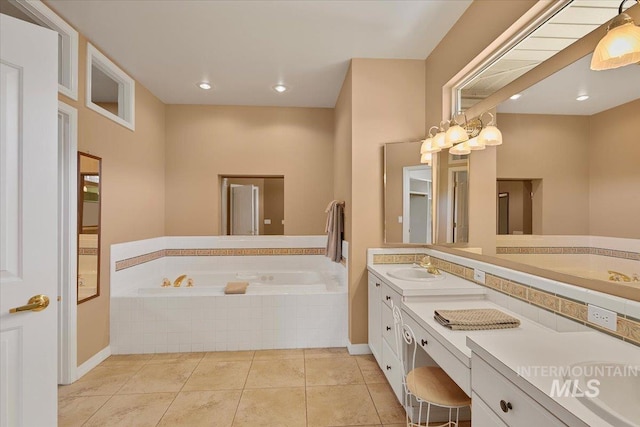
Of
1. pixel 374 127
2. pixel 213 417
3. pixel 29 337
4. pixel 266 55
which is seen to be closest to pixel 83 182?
pixel 29 337

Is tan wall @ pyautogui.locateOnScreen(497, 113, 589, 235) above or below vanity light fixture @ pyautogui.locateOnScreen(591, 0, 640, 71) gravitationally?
below

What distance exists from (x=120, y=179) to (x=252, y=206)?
175 centimetres

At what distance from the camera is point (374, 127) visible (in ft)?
9.34

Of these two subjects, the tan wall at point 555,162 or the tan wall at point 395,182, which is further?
the tan wall at point 395,182

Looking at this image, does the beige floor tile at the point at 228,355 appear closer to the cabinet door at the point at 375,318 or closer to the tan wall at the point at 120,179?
the tan wall at the point at 120,179

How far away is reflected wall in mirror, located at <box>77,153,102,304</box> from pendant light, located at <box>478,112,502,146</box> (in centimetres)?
313

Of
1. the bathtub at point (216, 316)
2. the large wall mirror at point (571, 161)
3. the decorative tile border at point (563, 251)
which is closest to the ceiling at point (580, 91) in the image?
the large wall mirror at point (571, 161)

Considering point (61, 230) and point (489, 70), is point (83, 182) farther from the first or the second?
point (489, 70)

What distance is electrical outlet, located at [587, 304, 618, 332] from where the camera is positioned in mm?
1140

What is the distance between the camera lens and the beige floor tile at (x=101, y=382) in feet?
7.50

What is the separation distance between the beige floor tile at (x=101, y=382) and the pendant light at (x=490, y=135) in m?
3.27

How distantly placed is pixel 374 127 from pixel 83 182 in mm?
2620

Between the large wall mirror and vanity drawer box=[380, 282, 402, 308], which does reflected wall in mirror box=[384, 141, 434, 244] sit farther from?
the large wall mirror

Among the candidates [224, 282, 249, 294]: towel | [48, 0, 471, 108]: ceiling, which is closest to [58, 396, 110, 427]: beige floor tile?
[224, 282, 249, 294]: towel
